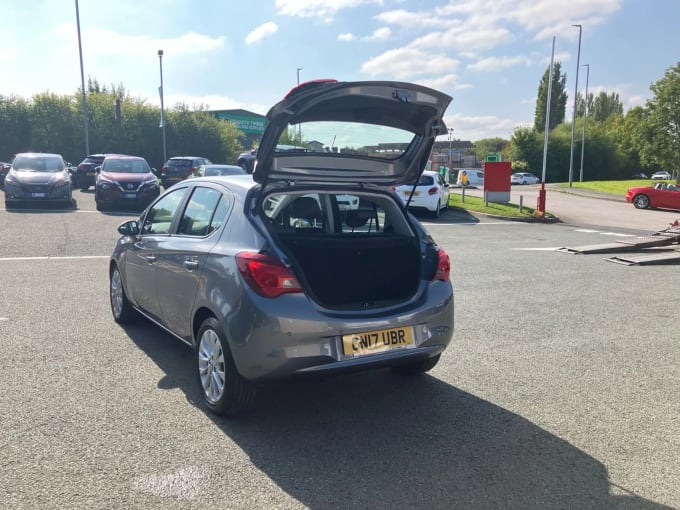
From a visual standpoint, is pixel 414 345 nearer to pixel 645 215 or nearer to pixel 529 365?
pixel 529 365

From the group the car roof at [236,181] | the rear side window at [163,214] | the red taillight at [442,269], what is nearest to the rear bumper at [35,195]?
the rear side window at [163,214]

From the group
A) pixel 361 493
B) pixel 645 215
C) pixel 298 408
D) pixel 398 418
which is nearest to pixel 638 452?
pixel 398 418

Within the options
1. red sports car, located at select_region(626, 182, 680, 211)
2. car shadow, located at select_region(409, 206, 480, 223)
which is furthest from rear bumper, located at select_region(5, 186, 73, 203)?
red sports car, located at select_region(626, 182, 680, 211)

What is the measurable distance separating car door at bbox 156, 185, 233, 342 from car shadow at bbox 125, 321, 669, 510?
0.54 metres

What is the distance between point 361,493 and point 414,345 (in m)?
1.15

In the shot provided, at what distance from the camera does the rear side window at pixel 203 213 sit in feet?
13.5

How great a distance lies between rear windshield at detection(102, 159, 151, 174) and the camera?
17.8 m

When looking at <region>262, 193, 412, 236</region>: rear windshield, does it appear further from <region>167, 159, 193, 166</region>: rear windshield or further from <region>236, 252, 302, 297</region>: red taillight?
<region>167, 159, 193, 166</region>: rear windshield

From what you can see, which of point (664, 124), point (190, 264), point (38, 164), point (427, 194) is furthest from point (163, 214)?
point (664, 124)

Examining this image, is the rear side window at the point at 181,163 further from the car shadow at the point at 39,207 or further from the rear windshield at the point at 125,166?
the car shadow at the point at 39,207

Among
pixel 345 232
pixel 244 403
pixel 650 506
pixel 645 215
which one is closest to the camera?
pixel 650 506

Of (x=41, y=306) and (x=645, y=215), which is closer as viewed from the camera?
(x=41, y=306)

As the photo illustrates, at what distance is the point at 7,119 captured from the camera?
125ft

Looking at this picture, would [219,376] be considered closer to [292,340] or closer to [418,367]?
[292,340]
